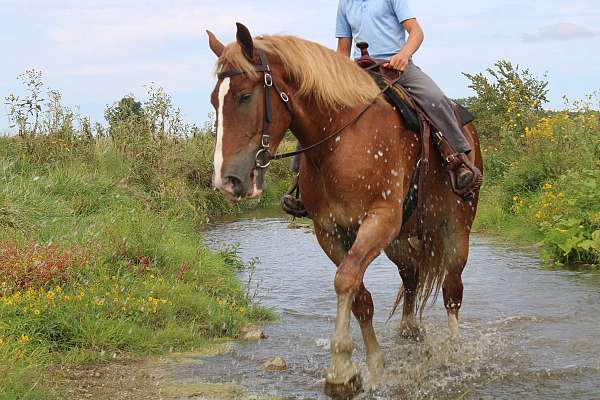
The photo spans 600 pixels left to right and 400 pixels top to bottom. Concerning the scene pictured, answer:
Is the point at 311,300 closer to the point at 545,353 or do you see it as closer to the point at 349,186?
the point at 545,353

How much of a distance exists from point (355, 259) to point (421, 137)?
52.9 inches

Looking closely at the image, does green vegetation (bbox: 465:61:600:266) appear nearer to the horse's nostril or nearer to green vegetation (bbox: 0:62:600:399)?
green vegetation (bbox: 0:62:600:399)

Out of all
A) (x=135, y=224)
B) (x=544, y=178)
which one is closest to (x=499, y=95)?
(x=544, y=178)

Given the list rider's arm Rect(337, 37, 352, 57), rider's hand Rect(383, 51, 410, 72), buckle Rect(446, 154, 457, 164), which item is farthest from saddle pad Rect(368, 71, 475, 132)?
rider's arm Rect(337, 37, 352, 57)

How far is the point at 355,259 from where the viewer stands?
4.62m

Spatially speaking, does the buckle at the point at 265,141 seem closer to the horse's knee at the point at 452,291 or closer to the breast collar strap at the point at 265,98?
the breast collar strap at the point at 265,98

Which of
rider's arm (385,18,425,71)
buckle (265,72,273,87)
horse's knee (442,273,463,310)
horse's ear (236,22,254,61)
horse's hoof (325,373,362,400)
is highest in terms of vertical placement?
rider's arm (385,18,425,71)

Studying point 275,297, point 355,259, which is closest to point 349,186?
point 355,259

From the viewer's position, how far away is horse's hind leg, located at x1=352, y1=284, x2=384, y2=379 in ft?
17.9

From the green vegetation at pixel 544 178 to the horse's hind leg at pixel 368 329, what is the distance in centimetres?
486

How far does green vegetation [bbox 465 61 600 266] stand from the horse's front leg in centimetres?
550

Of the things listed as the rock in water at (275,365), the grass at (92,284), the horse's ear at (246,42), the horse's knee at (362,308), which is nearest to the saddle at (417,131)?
the horse's knee at (362,308)

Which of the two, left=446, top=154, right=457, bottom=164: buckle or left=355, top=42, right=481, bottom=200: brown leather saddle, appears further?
left=446, top=154, right=457, bottom=164: buckle

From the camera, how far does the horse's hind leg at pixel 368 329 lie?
5.45 meters
